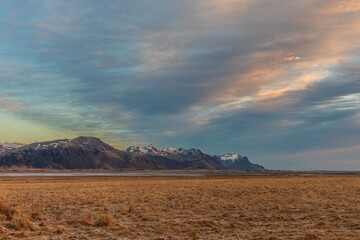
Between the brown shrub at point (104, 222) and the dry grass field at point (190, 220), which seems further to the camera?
the brown shrub at point (104, 222)

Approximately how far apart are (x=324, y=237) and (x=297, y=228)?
213 centimetres

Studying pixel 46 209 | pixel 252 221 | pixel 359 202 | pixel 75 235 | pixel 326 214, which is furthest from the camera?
pixel 359 202

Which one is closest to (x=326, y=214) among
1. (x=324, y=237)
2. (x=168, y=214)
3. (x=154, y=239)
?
(x=324, y=237)

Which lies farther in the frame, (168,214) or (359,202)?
(359,202)

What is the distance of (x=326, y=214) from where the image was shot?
19.5 m

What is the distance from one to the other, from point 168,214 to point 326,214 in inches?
399

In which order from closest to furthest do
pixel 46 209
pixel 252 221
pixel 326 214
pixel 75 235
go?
pixel 75 235
pixel 252 221
pixel 326 214
pixel 46 209

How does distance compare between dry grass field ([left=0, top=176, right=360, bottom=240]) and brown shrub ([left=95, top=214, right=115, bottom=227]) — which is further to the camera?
brown shrub ([left=95, top=214, right=115, bottom=227])

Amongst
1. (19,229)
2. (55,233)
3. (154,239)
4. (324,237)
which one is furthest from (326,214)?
(19,229)

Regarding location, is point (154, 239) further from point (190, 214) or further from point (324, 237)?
point (324, 237)

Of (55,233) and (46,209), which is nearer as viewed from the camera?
(55,233)

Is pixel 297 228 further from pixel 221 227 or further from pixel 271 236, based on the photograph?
pixel 221 227

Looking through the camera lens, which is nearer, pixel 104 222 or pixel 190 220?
pixel 104 222

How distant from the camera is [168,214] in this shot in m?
20.2
